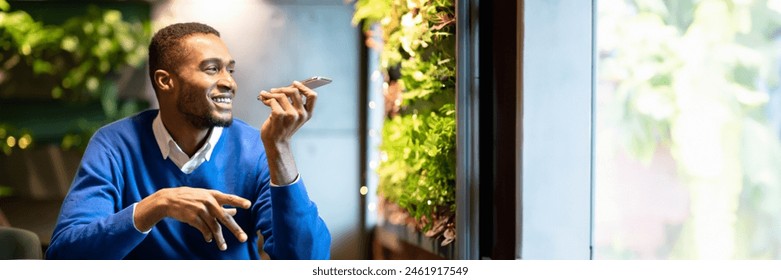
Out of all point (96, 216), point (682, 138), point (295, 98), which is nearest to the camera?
point (96, 216)

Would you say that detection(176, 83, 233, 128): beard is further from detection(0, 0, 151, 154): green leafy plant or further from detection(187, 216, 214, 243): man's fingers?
detection(187, 216, 214, 243): man's fingers

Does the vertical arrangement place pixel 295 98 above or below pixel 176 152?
above

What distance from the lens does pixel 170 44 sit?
3494 millimetres

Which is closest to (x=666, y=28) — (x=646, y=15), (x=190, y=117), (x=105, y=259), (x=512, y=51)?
(x=646, y=15)

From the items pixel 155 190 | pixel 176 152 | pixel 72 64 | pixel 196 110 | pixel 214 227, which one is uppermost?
pixel 72 64

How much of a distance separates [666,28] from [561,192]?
61 cm

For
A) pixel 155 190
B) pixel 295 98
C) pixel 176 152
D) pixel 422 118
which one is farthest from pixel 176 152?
pixel 422 118

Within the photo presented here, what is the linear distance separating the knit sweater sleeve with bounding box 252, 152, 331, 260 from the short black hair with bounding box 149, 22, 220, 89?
396 millimetres

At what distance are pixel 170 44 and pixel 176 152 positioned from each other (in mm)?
320

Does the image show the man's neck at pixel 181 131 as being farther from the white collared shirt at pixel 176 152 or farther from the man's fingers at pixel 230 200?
the man's fingers at pixel 230 200

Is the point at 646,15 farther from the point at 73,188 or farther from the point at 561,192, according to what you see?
the point at 73,188

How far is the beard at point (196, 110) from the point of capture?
3.48 meters

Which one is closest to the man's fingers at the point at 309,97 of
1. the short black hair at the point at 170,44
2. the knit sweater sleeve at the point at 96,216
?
the short black hair at the point at 170,44

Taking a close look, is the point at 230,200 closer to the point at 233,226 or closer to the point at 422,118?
the point at 233,226
